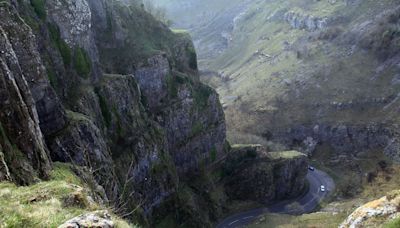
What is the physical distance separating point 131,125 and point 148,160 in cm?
692

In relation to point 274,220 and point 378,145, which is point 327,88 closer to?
point 378,145

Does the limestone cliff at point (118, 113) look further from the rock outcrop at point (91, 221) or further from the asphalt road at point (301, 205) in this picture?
the asphalt road at point (301, 205)

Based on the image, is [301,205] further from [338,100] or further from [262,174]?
[338,100]

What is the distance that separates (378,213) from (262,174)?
84.5 m

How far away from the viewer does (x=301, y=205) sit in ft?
354

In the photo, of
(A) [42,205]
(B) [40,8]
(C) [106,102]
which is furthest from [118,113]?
(A) [42,205]

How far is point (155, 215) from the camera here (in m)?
77.2

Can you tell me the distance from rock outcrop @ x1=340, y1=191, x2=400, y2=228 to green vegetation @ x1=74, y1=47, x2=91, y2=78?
1812 inches

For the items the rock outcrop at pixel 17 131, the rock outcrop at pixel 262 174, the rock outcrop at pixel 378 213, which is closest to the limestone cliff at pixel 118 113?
the rock outcrop at pixel 17 131

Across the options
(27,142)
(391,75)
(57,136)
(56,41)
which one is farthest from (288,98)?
(27,142)

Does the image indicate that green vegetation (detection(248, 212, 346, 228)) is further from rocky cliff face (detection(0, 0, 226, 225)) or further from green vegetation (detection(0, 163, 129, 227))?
green vegetation (detection(0, 163, 129, 227))

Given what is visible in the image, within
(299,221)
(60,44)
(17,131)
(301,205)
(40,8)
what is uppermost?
(40,8)

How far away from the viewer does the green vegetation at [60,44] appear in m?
56.6

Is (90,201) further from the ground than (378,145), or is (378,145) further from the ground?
(90,201)
